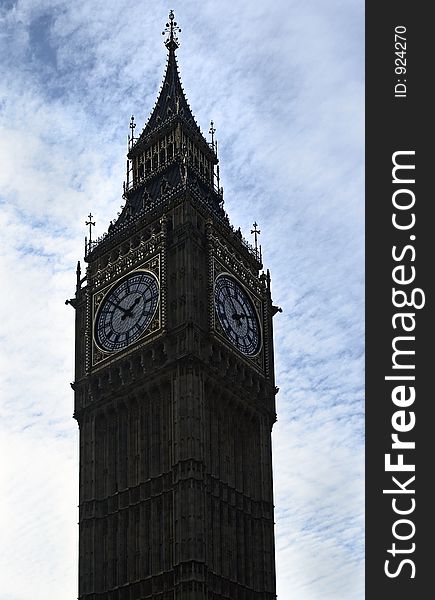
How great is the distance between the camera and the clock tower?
70000 mm

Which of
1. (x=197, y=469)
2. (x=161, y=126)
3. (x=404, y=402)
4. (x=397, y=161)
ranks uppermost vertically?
(x=161, y=126)

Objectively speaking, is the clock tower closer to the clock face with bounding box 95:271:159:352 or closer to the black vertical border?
the clock face with bounding box 95:271:159:352

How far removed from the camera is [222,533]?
71.5m

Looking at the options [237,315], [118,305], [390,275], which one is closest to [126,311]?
[118,305]

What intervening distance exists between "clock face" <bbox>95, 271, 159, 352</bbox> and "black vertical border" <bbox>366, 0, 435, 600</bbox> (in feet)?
123

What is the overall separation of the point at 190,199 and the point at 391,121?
40333 mm

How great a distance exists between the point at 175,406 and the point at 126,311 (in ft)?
33.2

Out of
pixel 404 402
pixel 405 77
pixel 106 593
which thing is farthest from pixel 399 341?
pixel 106 593

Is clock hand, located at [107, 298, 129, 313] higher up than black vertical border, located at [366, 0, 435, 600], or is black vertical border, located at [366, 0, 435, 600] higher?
clock hand, located at [107, 298, 129, 313]

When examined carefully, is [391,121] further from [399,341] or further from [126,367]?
[126,367]

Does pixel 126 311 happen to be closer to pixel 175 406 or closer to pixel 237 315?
pixel 237 315

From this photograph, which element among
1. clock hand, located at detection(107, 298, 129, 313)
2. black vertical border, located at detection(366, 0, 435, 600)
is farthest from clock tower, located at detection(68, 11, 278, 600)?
black vertical border, located at detection(366, 0, 435, 600)

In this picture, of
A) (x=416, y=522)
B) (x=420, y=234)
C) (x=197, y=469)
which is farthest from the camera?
(x=197, y=469)

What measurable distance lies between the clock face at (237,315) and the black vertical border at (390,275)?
123 feet
